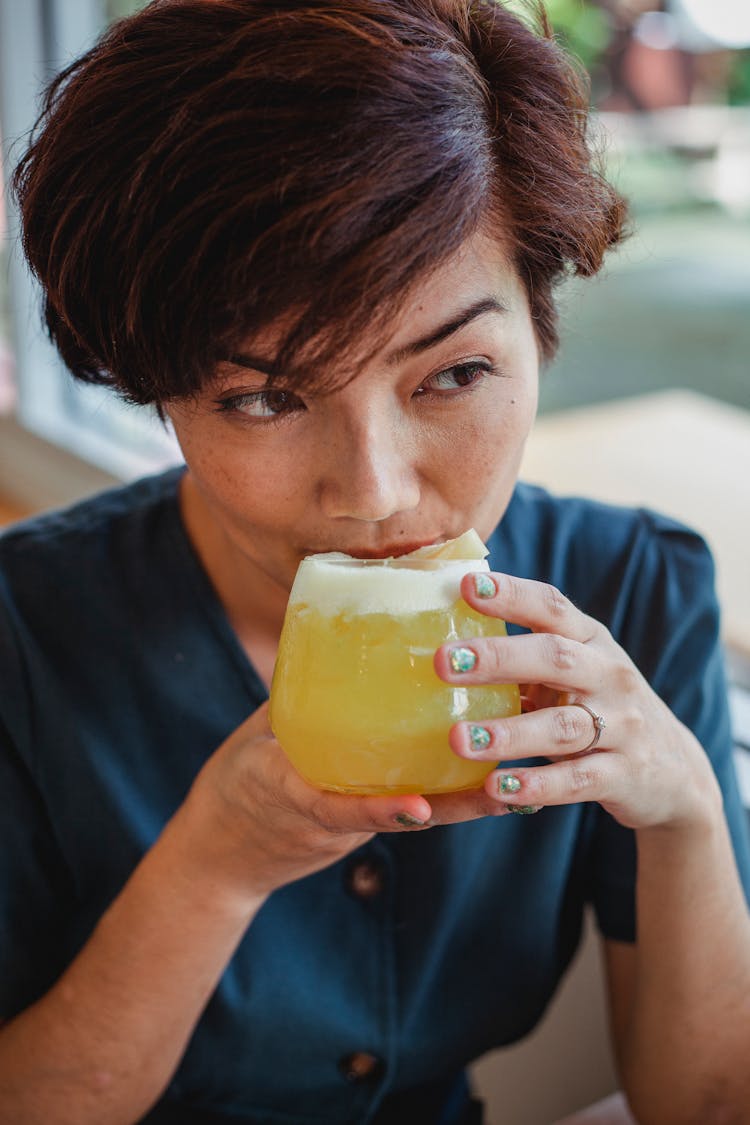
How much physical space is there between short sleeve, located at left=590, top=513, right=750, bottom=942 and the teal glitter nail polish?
1.84 ft

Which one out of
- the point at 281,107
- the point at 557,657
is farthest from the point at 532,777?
the point at 281,107

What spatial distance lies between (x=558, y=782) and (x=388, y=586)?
0.20 metres

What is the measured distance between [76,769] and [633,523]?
29.3 inches

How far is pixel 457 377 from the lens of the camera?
105cm

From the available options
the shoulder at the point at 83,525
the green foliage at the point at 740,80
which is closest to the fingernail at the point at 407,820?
the shoulder at the point at 83,525

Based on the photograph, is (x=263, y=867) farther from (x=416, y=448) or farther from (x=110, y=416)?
(x=110, y=416)

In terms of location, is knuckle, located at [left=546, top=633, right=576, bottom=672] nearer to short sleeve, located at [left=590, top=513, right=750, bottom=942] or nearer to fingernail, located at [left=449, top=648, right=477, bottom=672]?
fingernail, located at [left=449, top=648, right=477, bottom=672]

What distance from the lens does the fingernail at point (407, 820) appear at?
870 mm

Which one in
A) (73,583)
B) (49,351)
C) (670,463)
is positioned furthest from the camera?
(49,351)

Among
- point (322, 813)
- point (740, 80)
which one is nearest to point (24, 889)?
point (322, 813)

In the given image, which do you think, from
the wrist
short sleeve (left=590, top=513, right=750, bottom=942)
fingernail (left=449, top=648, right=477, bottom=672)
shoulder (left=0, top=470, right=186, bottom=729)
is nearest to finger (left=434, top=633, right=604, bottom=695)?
fingernail (left=449, top=648, right=477, bottom=672)

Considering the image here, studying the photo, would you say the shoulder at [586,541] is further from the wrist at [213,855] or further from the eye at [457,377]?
the wrist at [213,855]

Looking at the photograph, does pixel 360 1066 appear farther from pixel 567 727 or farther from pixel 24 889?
pixel 567 727

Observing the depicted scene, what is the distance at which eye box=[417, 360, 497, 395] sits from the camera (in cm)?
103
